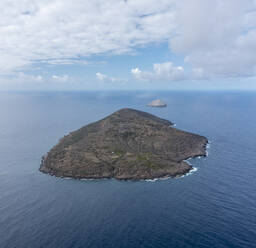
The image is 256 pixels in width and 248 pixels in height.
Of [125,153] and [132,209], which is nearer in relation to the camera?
[132,209]

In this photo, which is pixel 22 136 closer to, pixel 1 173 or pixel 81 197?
pixel 1 173

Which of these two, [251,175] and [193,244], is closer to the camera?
[193,244]

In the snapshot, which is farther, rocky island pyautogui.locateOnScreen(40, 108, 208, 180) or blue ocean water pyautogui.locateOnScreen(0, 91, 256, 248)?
rocky island pyautogui.locateOnScreen(40, 108, 208, 180)

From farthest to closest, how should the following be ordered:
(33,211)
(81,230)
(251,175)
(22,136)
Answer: (22,136), (251,175), (33,211), (81,230)

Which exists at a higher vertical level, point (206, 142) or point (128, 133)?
point (128, 133)

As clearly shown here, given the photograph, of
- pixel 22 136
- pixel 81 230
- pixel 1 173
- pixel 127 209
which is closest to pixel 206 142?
pixel 127 209

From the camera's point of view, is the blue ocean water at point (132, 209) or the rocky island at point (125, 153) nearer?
the blue ocean water at point (132, 209)

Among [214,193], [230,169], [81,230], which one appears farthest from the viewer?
[230,169]
